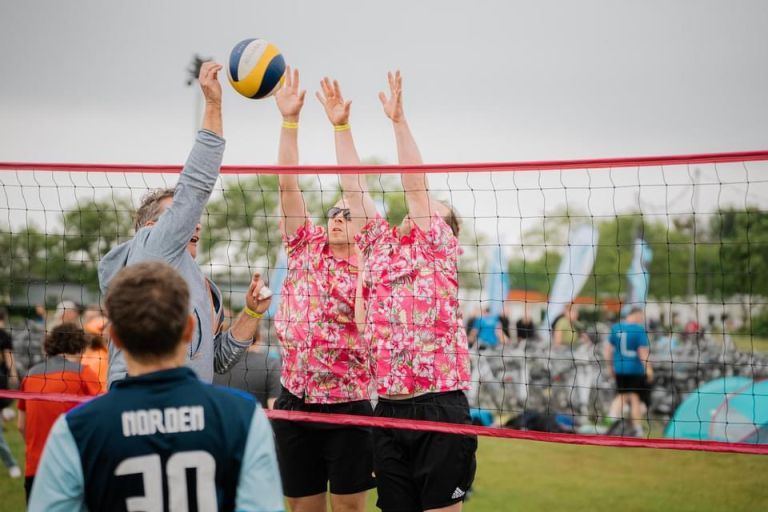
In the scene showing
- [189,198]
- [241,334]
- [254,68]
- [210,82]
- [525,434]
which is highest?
[254,68]

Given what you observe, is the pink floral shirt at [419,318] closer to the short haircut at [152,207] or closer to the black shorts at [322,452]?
the black shorts at [322,452]

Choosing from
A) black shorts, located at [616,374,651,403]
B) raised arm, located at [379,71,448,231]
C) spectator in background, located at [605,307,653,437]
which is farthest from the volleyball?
black shorts, located at [616,374,651,403]

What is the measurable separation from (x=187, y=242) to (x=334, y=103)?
1.86m

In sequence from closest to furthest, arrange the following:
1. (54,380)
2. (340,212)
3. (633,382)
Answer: (340,212), (54,380), (633,382)

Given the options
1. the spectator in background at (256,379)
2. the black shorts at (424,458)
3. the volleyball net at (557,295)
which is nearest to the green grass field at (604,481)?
the volleyball net at (557,295)

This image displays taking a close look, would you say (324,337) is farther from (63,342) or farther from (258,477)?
(63,342)

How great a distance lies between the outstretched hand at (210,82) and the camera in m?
2.93

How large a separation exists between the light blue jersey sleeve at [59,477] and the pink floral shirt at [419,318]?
2.05 metres

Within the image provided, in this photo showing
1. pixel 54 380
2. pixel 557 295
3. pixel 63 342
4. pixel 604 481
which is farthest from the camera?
pixel 557 295

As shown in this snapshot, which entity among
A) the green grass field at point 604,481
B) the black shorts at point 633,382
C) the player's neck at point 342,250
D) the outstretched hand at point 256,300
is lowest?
the green grass field at point 604,481

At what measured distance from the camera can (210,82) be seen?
116 inches

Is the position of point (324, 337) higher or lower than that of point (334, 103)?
lower

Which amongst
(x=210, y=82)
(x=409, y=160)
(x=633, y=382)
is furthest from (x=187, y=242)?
(x=633, y=382)

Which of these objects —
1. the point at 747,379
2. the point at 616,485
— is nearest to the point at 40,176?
the point at 616,485
